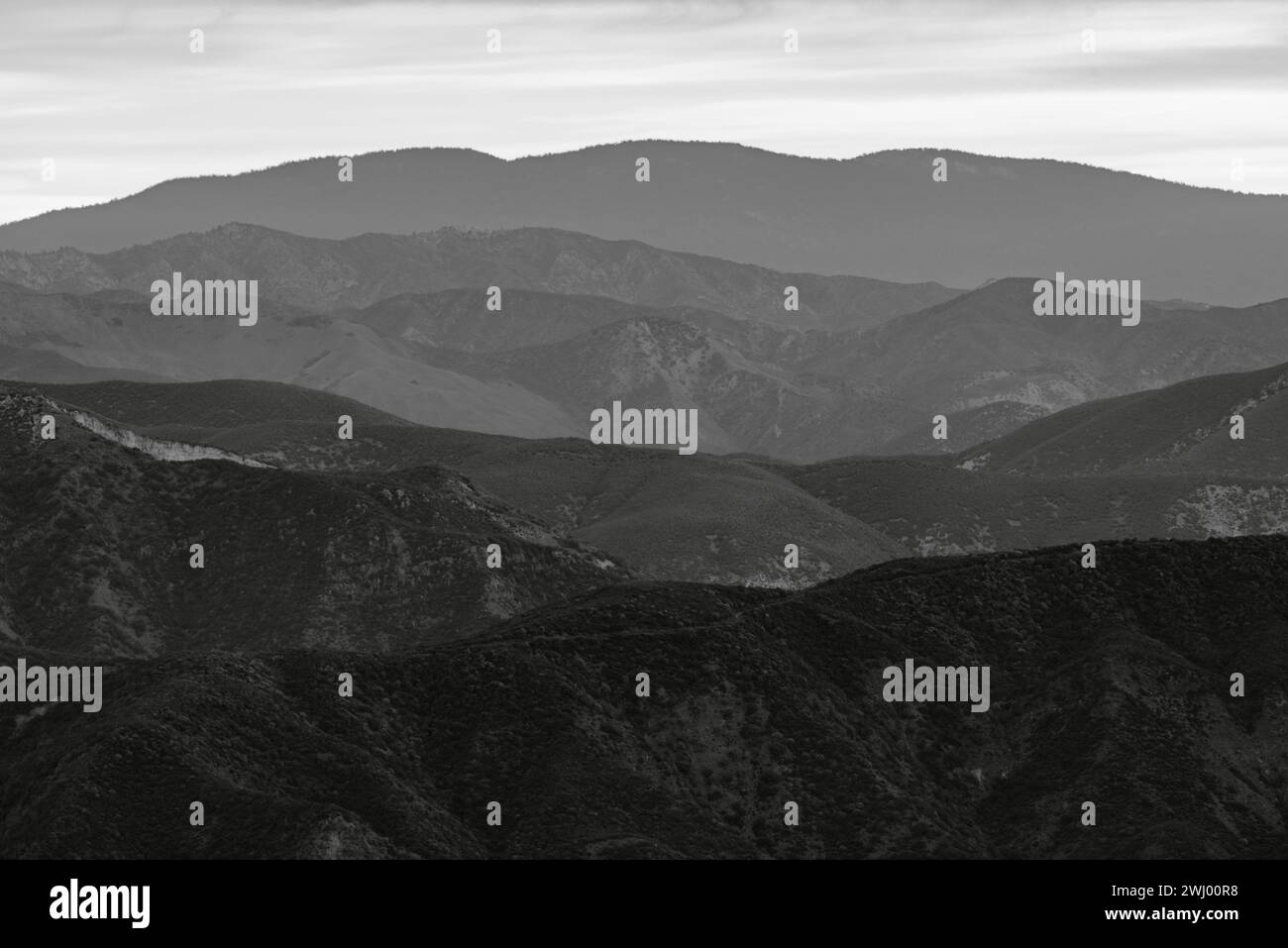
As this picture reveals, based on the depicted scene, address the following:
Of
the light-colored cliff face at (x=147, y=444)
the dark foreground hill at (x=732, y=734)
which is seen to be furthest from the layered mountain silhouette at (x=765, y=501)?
the dark foreground hill at (x=732, y=734)

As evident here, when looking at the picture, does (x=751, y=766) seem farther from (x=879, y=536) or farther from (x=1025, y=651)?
(x=879, y=536)

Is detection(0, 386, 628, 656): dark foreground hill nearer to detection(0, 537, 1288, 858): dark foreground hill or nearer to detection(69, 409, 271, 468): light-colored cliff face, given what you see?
detection(69, 409, 271, 468): light-colored cliff face

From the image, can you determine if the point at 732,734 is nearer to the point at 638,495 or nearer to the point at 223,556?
the point at 223,556

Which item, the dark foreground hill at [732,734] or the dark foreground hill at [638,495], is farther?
the dark foreground hill at [638,495]

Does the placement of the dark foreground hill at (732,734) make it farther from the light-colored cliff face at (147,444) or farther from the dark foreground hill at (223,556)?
the light-colored cliff face at (147,444)
